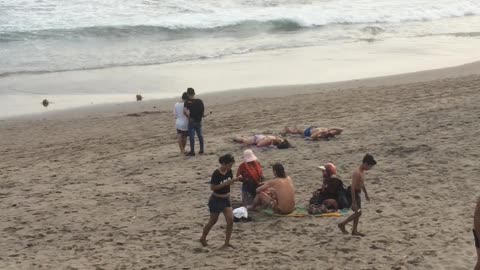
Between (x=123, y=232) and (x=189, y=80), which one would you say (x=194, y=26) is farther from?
(x=123, y=232)

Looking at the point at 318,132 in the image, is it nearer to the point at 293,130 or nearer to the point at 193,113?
the point at 293,130

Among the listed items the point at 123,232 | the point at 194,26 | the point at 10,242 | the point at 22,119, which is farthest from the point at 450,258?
the point at 194,26

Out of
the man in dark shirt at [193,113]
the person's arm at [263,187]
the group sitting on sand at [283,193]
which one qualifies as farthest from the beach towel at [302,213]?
the man in dark shirt at [193,113]

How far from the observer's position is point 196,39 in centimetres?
3162

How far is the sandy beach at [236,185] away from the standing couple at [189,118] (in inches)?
12.1

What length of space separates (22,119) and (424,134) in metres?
9.81

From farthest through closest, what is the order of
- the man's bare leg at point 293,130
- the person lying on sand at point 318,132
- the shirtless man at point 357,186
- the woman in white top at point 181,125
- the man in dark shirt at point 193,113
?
the man's bare leg at point 293,130 → the person lying on sand at point 318,132 → the woman in white top at point 181,125 → the man in dark shirt at point 193,113 → the shirtless man at point 357,186

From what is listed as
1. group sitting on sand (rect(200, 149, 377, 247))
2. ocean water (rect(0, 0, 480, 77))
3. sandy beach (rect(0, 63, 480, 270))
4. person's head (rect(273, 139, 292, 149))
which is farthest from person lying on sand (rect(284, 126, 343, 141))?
ocean water (rect(0, 0, 480, 77))

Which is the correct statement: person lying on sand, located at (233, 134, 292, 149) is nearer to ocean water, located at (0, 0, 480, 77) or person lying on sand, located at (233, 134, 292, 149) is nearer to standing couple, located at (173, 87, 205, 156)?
standing couple, located at (173, 87, 205, 156)

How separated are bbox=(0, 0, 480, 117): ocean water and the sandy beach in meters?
3.94

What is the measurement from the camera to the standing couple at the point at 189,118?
12922 millimetres

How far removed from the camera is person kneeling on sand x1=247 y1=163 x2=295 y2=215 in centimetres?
968

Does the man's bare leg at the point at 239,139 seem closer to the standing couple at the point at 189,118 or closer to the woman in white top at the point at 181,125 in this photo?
the standing couple at the point at 189,118

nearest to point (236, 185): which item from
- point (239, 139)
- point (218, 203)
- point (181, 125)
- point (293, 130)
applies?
point (181, 125)
